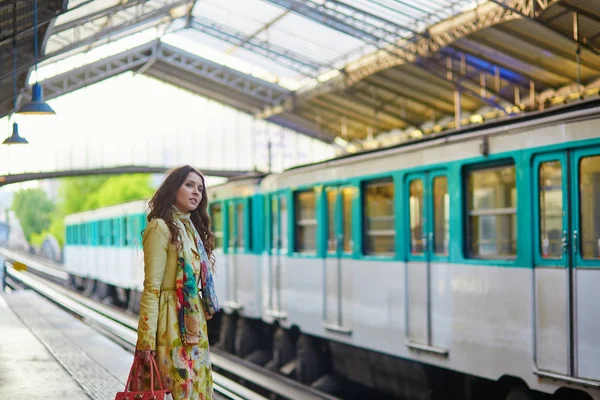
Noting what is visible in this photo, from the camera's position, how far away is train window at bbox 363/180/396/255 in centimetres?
1085

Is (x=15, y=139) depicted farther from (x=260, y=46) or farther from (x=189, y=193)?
(x=260, y=46)

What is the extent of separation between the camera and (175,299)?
18.2 feet

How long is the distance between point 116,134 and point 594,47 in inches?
1531

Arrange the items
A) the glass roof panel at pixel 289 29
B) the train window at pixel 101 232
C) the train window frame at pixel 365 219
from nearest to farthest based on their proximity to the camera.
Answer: the train window frame at pixel 365 219 < the glass roof panel at pixel 289 29 < the train window at pixel 101 232

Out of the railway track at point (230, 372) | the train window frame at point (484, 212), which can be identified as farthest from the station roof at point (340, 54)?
the train window frame at point (484, 212)

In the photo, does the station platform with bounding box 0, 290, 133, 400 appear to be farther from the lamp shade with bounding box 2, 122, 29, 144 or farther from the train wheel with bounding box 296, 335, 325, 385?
the lamp shade with bounding box 2, 122, 29, 144

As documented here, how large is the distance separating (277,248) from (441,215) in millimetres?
5473

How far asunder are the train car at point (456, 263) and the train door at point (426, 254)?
0.02m

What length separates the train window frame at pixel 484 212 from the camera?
8.38 meters

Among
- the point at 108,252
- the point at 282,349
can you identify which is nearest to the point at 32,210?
the point at 108,252

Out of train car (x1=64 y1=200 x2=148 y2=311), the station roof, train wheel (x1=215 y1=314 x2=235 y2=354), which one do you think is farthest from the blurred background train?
train car (x1=64 y1=200 x2=148 y2=311)

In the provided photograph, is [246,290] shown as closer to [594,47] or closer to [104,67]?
[594,47]

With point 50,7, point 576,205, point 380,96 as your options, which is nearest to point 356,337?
point 576,205

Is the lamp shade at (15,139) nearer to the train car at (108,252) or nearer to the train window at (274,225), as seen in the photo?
the train car at (108,252)
